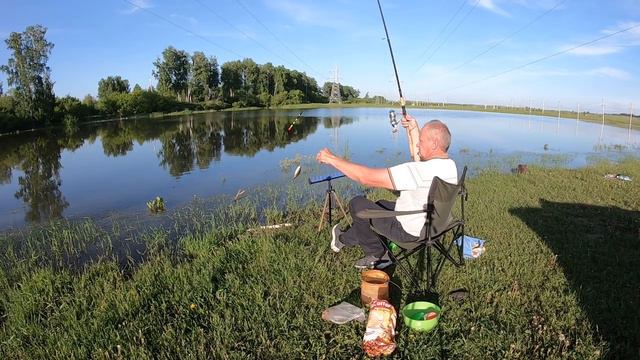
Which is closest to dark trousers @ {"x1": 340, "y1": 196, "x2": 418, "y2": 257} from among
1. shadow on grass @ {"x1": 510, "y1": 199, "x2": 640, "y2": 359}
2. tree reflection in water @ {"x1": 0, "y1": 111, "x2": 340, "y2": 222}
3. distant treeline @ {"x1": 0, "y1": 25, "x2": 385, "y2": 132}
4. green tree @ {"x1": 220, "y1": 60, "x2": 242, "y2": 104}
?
shadow on grass @ {"x1": 510, "y1": 199, "x2": 640, "y2": 359}

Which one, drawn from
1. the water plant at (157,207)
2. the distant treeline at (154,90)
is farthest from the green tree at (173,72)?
the water plant at (157,207)

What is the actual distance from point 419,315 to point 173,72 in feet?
282

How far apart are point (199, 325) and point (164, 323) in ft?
1.07

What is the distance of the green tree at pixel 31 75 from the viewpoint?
38.6 meters

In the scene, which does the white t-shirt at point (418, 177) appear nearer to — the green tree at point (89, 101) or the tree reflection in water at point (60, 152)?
the tree reflection in water at point (60, 152)

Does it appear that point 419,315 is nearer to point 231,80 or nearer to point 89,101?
point 89,101

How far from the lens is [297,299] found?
395 cm

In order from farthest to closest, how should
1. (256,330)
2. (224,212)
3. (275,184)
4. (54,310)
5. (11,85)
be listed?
(11,85) < (275,184) < (224,212) < (54,310) < (256,330)

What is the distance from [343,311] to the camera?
3643 mm

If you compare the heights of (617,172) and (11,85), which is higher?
(11,85)

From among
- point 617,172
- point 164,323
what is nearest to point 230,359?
point 164,323

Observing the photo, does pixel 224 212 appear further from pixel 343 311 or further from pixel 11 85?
pixel 11 85

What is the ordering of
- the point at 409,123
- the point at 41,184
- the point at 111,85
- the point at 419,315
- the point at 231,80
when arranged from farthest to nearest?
the point at 231,80
the point at 111,85
the point at 41,184
the point at 409,123
the point at 419,315

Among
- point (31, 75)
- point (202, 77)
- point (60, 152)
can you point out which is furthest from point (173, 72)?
point (60, 152)
